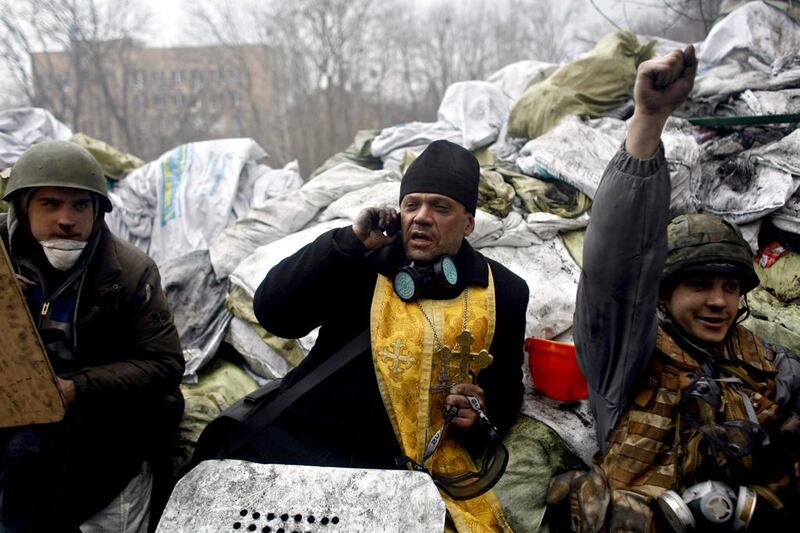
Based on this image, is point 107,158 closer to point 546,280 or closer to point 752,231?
point 546,280

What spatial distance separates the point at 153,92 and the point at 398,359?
16.2 metres

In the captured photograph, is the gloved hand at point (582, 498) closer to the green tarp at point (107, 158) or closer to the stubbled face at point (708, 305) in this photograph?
the stubbled face at point (708, 305)

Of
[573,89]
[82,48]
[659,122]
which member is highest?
[659,122]

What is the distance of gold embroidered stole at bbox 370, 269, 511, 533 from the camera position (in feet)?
6.18

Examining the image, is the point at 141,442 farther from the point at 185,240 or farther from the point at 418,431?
the point at 185,240

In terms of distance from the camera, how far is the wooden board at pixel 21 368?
1.55 meters

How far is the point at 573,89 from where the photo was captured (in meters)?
4.00

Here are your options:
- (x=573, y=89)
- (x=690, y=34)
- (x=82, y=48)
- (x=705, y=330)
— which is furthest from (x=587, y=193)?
(x=82, y=48)

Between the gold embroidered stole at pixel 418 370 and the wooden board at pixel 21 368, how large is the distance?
907mm

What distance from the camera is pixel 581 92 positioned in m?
3.97

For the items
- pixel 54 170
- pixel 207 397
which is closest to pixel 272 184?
pixel 207 397

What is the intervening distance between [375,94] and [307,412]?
1403cm

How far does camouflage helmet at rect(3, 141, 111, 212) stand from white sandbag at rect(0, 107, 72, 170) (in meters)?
2.17

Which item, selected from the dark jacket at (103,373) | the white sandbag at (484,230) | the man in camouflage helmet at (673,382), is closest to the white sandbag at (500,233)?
the white sandbag at (484,230)
